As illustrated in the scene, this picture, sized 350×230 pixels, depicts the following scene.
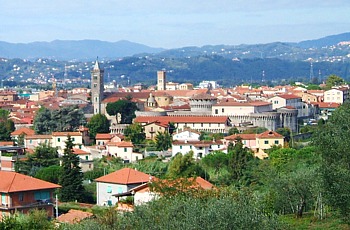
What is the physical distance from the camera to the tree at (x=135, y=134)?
46750 mm

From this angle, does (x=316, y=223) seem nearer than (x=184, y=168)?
Yes

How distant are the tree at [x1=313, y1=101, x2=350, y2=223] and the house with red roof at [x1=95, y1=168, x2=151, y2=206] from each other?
Answer: 1163 centimetres

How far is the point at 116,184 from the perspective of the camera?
30.1 metres

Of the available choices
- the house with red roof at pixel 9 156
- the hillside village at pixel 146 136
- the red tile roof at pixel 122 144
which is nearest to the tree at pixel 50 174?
the hillside village at pixel 146 136

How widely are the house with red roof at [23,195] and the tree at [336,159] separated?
11374mm

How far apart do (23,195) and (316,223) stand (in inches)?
423

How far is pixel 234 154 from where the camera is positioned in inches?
1356

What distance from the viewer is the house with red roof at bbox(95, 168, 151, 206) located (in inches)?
1161

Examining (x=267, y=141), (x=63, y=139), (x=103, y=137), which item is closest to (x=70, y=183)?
(x=63, y=139)

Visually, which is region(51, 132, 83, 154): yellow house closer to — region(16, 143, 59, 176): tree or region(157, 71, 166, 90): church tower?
region(16, 143, 59, 176): tree

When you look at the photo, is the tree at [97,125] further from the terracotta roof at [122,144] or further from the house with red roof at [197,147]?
the house with red roof at [197,147]

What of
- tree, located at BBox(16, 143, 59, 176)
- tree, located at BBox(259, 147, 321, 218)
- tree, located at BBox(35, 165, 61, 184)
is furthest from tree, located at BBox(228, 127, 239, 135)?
tree, located at BBox(259, 147, 321, 218)

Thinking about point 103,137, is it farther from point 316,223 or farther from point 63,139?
point 316,223

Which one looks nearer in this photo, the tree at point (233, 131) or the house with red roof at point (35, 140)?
the house with red roof at point (35, 140)
